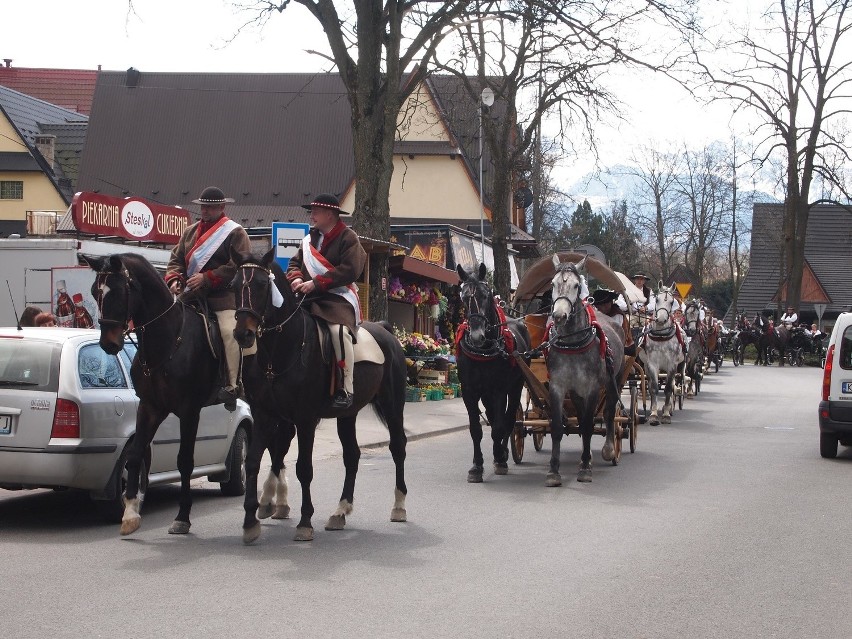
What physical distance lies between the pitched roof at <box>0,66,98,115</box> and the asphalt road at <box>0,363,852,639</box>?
198 ft

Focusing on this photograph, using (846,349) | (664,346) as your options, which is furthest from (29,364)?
(664,346)

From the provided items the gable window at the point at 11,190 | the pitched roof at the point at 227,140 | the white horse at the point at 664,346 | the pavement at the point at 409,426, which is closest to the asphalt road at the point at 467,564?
the pavement at the point at 409,426

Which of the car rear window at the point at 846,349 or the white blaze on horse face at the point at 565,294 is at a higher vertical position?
the white blaze on horse face at the point at 565,294

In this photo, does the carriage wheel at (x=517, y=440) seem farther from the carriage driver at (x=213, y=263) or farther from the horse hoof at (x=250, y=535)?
the horse hoof at (x=250, y=535)

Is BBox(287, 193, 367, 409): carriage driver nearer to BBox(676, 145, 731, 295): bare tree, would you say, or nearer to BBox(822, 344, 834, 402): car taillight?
BBox(822, 344, 834, 402): car taillight

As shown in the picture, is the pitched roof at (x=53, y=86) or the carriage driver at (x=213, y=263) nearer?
the carriage driver at (x=213, y=263)

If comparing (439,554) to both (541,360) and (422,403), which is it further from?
(422,403)

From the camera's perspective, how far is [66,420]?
9.21 meters

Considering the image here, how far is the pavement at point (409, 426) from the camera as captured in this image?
16.5 m

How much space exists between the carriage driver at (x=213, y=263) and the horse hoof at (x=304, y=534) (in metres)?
1.25

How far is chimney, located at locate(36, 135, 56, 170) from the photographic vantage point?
51500 mm

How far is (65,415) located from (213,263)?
1719 mm

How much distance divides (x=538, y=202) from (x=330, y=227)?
51.4 meters

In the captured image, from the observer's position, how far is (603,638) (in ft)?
20.6
